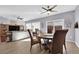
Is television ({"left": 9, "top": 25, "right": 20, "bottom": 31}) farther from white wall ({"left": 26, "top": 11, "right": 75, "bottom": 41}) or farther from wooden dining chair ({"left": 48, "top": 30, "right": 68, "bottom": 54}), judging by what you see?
wooden dining chair ({"left": 48, "top": 30, "right": 68, "bottom": 54})

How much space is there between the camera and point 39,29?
118 inches

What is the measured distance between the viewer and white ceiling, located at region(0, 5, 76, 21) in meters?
2.69

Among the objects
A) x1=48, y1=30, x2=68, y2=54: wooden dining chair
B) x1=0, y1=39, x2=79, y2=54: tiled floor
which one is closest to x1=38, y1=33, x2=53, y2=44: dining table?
x1=48, y1=30, x2=68, y2=54: wooden dining chair

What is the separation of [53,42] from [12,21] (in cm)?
123

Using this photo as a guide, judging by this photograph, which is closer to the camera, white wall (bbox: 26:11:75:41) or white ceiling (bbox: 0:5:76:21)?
white ceiling (bbox: 0:5:76:21)

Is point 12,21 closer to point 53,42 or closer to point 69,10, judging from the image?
point 53,42

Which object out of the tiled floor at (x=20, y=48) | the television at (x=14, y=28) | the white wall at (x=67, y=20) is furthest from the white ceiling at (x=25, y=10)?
the tiled floor at (x=20, y=48)

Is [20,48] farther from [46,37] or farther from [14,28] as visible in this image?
[46,37]

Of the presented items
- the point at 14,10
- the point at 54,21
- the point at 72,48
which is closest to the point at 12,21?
the point at 14,10

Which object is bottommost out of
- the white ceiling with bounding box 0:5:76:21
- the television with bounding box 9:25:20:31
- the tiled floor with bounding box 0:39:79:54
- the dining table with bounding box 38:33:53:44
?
the tiled floor with bounding box 0:39:79:54

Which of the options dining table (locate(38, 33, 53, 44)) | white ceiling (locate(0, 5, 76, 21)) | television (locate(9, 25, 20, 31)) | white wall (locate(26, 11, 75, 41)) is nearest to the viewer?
white ceiling (locate(0, 5, 76, 21))

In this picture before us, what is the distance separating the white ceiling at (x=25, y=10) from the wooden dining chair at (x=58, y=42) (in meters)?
0.56
